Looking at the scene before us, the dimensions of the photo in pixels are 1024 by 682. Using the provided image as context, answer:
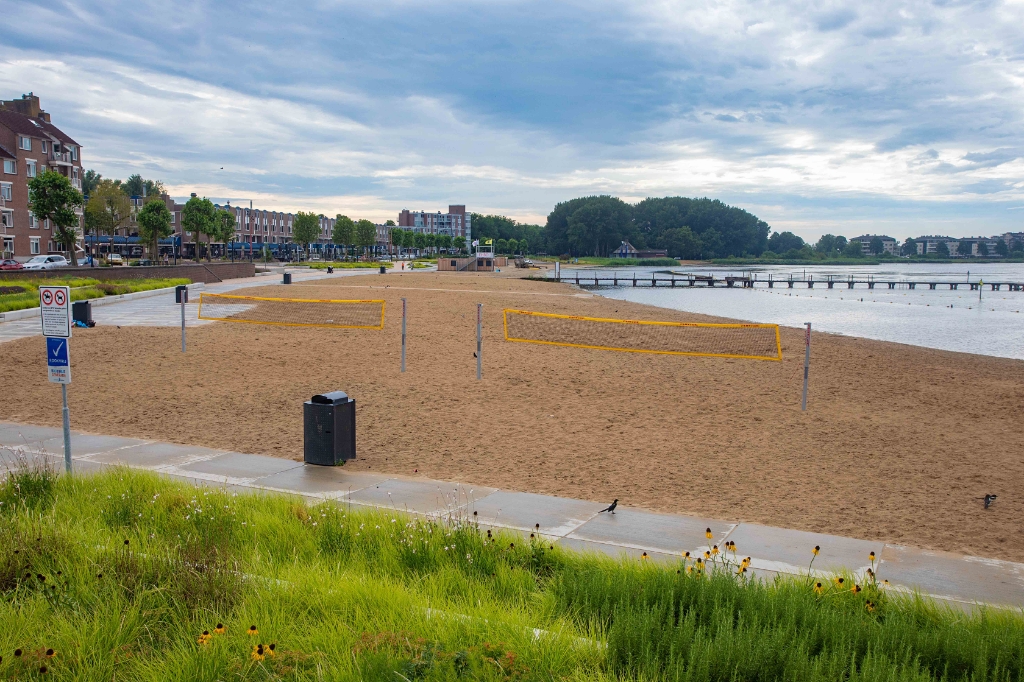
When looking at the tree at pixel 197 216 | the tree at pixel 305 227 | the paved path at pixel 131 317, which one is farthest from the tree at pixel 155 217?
the tree at pixel 305 227

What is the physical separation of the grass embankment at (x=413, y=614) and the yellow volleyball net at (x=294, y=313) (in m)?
18.1

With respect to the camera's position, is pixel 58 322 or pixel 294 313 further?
pixel 294 313

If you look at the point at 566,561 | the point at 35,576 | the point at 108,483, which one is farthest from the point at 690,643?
the point at 108,483

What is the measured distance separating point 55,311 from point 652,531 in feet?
21.3

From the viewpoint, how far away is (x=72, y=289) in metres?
35.4

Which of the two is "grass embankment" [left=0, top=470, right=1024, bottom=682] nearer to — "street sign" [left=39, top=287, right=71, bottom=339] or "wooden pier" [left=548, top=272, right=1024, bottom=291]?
"street sign" [left=39, top=287, right=71, bottom=339]

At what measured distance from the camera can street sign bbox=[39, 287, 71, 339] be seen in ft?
27.1

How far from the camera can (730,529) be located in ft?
24.1

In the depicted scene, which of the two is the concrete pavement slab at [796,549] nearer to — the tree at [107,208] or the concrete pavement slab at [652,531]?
the concrete pavement slab at [652,531]

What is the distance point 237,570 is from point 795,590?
387 centimetres

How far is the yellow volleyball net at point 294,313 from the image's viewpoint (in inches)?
1014

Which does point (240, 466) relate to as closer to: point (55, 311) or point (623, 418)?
point (55, 311)

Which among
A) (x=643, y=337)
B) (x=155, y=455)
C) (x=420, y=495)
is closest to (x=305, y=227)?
(x=643, y=337)

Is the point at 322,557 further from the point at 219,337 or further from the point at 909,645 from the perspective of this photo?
the point at 219,337
